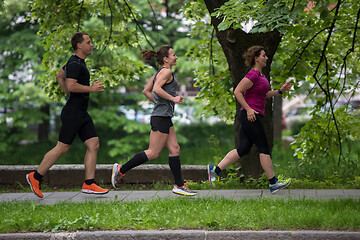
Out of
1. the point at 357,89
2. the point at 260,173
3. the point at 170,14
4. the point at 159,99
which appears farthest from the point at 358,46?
the point at 170,14

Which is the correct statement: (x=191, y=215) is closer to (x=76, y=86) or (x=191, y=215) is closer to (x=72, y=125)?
(x=72, y=125)

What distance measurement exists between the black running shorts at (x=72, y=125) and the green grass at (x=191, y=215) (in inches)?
41.0

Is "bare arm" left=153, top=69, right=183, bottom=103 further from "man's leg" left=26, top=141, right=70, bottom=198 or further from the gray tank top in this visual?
"man's leg" left=26, top=141, right=70, bottom=198

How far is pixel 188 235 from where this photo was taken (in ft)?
17.4

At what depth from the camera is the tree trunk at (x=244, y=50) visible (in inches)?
337

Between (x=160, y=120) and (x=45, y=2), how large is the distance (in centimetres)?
499

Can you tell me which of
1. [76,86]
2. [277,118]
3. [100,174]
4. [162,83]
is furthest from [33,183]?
[277,118]

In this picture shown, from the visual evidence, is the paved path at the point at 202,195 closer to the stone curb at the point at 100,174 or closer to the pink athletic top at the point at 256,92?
the pink athletic top at the point at 256,92

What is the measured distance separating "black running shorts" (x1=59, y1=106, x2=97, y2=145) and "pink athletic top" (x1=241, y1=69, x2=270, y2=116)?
7.05ft

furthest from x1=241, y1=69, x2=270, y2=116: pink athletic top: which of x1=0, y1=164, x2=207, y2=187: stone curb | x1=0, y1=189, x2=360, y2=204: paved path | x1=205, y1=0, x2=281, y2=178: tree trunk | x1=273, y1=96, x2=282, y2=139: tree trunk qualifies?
x1=273, y1=96, x2=282, y2=139: tree trunk

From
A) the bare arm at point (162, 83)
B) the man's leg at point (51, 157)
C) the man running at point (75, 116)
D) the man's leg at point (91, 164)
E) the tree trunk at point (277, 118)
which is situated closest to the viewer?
the bare arm at point (162, 83)

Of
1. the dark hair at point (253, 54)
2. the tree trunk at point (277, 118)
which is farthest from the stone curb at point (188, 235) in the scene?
the tree trunk at point (277, 118)

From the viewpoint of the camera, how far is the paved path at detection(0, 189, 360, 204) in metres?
7.19

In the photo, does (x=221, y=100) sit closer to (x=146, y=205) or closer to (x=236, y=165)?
(x=236, y=165)
